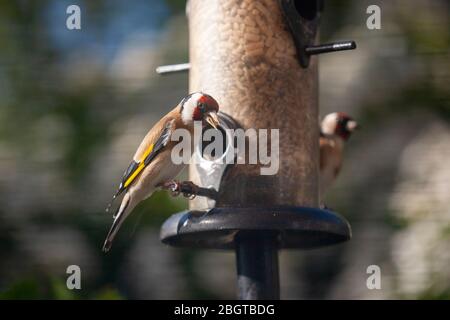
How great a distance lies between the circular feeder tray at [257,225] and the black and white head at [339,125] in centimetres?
137

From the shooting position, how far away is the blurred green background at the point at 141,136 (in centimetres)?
600

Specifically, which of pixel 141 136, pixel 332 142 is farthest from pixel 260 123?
pixel 141 136

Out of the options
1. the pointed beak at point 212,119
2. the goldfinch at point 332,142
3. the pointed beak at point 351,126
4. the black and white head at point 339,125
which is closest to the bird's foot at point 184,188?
the pointed beak at point 212,119

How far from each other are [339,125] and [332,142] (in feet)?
0.63

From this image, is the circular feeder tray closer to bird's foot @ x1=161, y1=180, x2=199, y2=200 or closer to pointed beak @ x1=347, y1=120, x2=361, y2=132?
bird's foot @ x1=161, y1=180, x2=199, y2=200

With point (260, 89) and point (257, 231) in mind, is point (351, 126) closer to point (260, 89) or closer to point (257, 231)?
point (260, 89)

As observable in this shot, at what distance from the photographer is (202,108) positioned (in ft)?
15.0

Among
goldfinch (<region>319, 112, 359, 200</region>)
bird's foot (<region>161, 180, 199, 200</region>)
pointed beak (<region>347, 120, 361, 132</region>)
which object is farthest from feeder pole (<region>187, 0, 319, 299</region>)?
pointed beak (<region>347, 120, 361, 132</region>)

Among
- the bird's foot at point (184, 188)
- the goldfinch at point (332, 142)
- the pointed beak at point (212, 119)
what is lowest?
the bird's foot at point (184, 188)

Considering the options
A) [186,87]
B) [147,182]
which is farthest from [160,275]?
[147,182]

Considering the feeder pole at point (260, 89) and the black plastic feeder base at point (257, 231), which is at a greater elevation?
the feeder pole at point (260, 89)

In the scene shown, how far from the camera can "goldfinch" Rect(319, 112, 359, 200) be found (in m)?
5.57

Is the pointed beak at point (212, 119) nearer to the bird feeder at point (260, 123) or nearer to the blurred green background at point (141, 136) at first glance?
the bird feeder at point (260, 123)

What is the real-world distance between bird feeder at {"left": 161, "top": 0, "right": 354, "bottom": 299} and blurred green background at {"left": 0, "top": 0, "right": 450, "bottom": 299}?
42.8 inches
